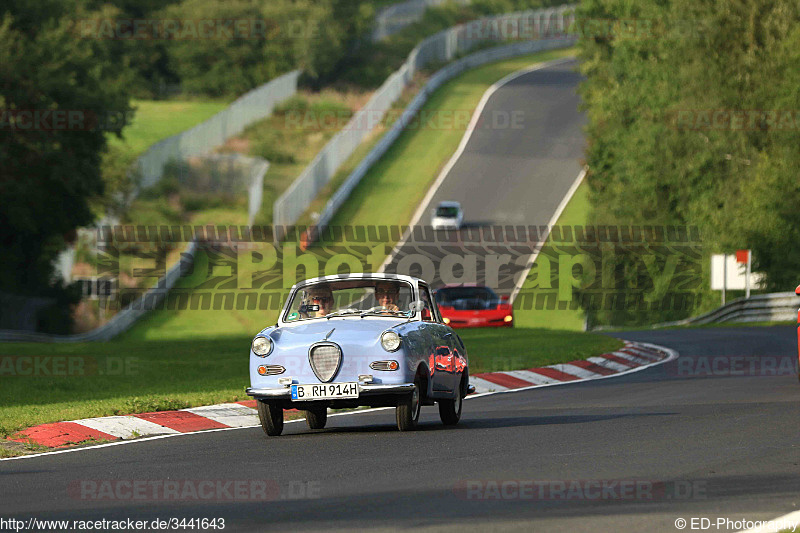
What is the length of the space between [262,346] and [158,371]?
36.5 ft

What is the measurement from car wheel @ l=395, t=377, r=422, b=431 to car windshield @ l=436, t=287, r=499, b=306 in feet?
67.1

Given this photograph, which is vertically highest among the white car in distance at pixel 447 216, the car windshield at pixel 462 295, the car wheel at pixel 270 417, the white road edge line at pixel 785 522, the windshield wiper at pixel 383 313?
the windshield wiper at pixel 383 313

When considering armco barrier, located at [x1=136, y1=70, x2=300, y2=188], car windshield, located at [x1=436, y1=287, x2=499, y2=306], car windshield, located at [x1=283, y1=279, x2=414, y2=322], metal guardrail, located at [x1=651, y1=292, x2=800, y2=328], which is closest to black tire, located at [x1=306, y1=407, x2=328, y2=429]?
car windshield, located at [x1=283, y1=279, x2=414, y2=322]

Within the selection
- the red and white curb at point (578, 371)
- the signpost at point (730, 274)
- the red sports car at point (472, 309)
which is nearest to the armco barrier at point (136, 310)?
the red sports car at point (472, 309)

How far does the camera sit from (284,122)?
7450cm

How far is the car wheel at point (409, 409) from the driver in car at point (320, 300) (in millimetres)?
1384

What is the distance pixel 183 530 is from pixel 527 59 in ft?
294

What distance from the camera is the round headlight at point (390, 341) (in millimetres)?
12477

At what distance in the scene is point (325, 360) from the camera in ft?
41.2

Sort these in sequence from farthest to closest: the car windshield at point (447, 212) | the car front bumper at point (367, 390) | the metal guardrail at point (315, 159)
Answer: the car windshield at point (447, 212) → the metal guardrail at point (315, 159) → the car front bumper at point (367, 390)

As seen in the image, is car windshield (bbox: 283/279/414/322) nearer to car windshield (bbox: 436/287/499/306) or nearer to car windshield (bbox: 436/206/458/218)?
car windshield (bbox: 436/287/499/306)

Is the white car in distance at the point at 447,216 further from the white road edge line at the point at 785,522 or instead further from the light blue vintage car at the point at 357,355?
the white road edge line at the point at 785,522

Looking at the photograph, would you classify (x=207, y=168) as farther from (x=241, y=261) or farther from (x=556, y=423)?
(x=556, y=423)

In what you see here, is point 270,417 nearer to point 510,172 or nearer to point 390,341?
point 390,341
